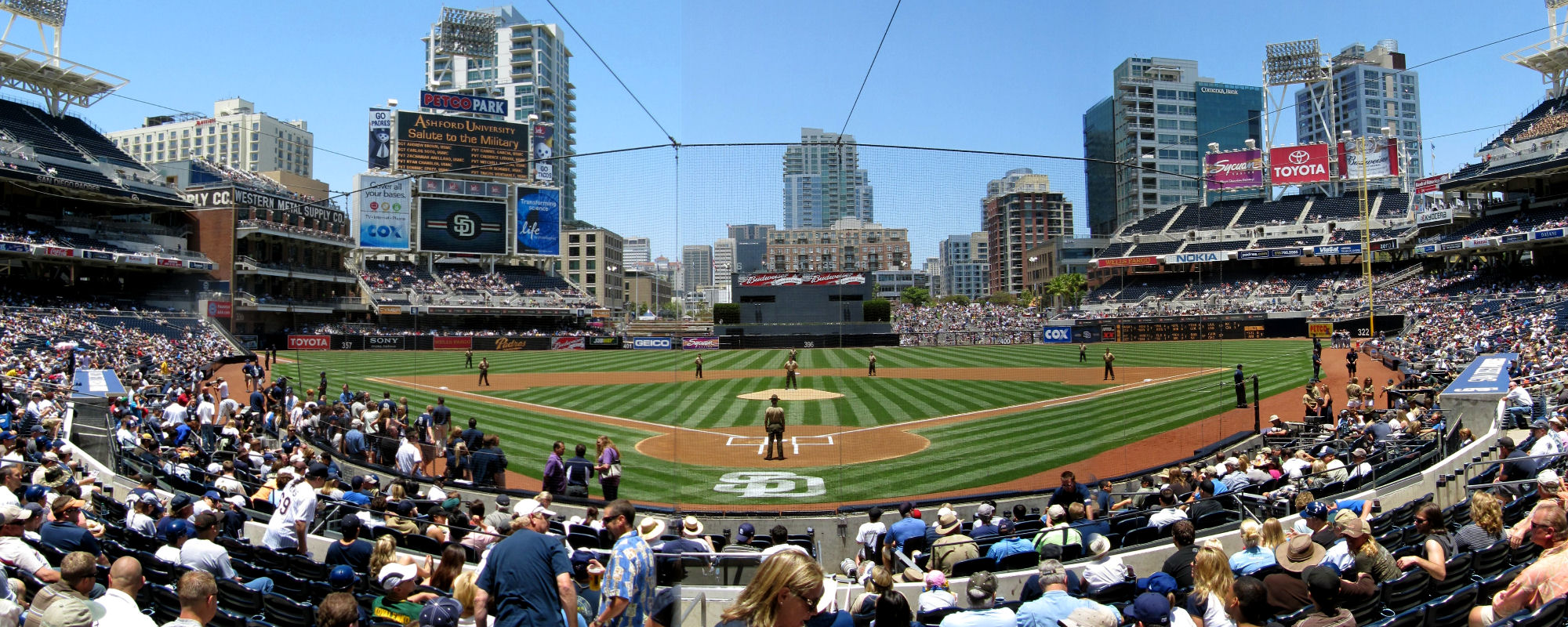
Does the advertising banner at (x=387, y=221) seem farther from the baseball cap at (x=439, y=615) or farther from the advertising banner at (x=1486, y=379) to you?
the baseball cap at (x=439, y=615)

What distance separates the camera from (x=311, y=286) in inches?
2253

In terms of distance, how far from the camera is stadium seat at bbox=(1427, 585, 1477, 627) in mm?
4777

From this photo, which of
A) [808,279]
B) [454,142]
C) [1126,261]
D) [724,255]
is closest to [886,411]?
[808,279]

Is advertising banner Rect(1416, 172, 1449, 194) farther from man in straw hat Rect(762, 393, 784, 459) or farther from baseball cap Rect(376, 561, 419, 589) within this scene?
baseball cap Rect(376, 561, 419, 589)

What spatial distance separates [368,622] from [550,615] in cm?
160

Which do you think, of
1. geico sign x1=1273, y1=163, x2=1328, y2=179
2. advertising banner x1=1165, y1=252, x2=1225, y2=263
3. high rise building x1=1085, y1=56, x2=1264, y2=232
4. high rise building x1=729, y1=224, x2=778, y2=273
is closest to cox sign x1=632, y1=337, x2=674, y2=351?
advertising banner x1=1165, y1=252, x2=1225, y2=263

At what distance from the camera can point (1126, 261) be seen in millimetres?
59469

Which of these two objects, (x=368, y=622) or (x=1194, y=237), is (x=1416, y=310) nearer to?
(x=1194, y=237)

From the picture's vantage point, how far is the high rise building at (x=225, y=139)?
111 meters

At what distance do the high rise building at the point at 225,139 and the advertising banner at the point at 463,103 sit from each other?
5834 cm

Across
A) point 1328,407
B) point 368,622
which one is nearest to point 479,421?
point 368,622

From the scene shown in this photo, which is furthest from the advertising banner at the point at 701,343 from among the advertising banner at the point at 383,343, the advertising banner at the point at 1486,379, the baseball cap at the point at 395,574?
the baseball cap at the point at 395,574

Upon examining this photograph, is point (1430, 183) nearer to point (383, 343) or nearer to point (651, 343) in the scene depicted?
point (651, 343)

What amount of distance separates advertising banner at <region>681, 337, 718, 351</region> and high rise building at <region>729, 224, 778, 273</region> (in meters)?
14.4
